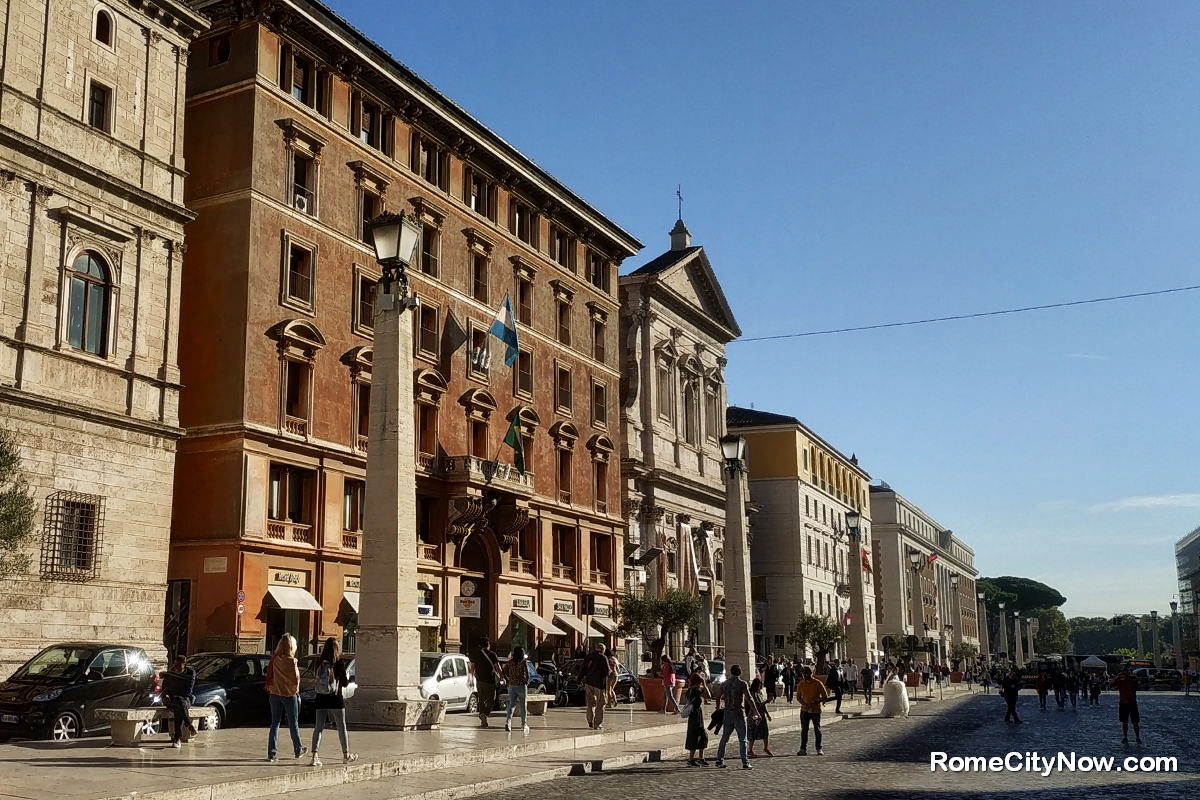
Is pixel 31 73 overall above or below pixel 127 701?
above

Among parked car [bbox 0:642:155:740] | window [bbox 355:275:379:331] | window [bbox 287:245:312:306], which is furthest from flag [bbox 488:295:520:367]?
parked car [bbox 0:642:155:740]

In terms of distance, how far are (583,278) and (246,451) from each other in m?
23.5

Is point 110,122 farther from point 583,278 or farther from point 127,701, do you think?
point 583,278

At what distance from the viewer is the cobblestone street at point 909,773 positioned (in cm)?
1595

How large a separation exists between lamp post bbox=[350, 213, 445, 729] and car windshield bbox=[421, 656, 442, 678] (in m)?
7.70

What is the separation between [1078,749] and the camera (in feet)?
83.0

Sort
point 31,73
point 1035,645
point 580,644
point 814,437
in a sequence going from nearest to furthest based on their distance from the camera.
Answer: point 31,73 → point 580,644 → point 814,437 → point 1035,645

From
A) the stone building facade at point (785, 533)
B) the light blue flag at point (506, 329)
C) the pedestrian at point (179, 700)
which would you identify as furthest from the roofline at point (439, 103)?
the stone building facade at point (785, 533)

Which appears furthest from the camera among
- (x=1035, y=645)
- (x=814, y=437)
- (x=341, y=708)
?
(x=1035, y=645)

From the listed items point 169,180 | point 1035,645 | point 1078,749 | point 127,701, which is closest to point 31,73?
point 169,180

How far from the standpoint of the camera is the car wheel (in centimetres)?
1997

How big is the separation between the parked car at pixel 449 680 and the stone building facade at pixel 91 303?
6.46 metres

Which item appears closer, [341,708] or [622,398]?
[341,708]

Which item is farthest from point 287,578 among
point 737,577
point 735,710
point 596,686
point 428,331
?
point 735,710
